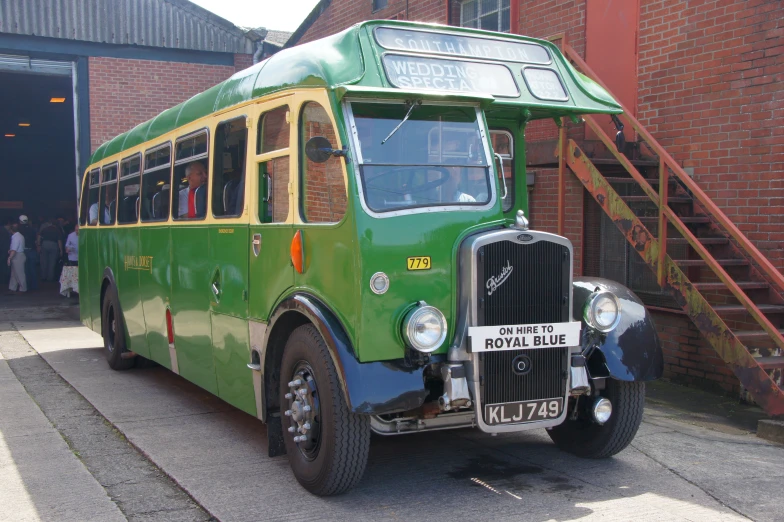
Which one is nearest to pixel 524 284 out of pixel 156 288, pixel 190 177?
pixel 190 177

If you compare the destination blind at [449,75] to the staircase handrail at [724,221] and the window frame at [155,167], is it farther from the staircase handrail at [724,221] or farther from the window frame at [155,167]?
the window frame at [155,167]

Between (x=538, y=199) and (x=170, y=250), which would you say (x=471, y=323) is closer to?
(x=170, y=250)

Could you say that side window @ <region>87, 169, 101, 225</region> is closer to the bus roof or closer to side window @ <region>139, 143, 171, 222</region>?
side window @ <region>139, 143, 171, 222</region>

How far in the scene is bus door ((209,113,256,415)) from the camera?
20.0 ft

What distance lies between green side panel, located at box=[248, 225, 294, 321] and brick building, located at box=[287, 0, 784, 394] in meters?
4.78

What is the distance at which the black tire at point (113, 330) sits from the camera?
9698 millimetres

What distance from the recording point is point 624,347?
5.39 meters

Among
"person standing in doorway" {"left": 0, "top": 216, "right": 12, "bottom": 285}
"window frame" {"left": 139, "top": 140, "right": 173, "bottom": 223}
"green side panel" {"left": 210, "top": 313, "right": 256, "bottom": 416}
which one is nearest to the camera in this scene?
"green side panel" {"left": 210, "top": 313, "right": 256, "bottom": 416}

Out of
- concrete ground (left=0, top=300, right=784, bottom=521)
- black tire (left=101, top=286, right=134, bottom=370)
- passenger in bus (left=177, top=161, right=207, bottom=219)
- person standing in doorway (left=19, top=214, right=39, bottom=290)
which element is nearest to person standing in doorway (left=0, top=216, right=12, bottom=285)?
person standing in doorway (left=19, top=214, right=39, bottom=290)

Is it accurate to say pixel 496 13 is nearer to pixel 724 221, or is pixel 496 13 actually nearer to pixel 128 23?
pixel 724 221

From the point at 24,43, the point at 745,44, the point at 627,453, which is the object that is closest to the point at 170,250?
the point at 627,453

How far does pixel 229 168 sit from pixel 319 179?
4.99ft

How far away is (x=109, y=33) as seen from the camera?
16.9 metres

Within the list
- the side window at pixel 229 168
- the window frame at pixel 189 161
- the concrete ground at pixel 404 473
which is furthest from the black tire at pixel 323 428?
the window frame at pixel 189 161
